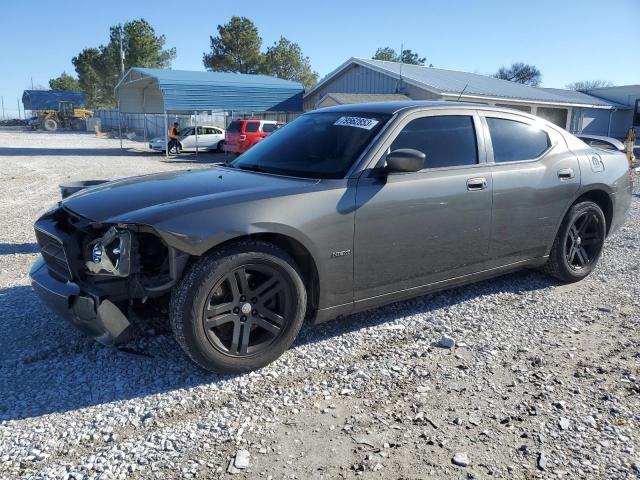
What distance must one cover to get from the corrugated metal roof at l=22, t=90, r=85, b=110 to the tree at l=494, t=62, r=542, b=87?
54814 millimetres

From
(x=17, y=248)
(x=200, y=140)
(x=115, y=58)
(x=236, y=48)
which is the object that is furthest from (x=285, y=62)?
(x=17, y=248)

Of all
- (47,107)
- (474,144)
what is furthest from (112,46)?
(474,144)

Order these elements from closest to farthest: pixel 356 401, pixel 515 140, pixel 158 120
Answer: pixel 356 401 → pixel 515 140 → pixel 158 120

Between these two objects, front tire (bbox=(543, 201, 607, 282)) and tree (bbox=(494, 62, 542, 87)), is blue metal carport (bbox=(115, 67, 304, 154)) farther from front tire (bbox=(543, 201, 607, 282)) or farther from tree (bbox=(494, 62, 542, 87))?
tree (bbox=(494, 62, 542, 87))

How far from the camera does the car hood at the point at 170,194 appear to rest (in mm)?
3096

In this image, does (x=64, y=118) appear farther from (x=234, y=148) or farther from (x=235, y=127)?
(x=234, y=148)

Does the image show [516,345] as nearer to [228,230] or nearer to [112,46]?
[228,230]

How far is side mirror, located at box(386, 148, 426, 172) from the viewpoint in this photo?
3.55 meters

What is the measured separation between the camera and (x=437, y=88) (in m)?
23.1

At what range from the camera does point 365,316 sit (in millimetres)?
4293

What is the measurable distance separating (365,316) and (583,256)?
2.53 m

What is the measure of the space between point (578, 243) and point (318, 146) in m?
2.90

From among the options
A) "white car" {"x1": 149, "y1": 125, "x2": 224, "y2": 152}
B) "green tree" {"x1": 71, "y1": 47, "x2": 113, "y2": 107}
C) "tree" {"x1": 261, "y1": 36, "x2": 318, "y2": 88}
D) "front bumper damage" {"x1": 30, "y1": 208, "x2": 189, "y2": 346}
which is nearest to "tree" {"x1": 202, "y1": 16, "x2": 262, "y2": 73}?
"tree" {"x1": 261, "y1": 36, "x2": 318, "y2": 88}

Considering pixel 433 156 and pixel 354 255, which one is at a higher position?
pixel 433 156
